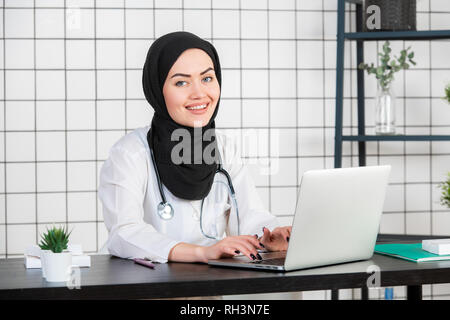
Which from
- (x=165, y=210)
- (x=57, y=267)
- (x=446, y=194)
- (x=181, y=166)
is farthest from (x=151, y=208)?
(x=446, y=194)

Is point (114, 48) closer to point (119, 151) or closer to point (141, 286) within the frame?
point (119, 151)

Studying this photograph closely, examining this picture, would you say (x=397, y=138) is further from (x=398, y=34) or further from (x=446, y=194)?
(x=398, y=34)

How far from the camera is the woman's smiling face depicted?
2.19 m

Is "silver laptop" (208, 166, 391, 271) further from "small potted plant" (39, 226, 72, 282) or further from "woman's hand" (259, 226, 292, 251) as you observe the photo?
"small potted plant" (39, 226, 72, 282)

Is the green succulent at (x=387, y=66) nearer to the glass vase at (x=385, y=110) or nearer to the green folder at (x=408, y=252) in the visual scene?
the glass vase at (x=385, y=110)

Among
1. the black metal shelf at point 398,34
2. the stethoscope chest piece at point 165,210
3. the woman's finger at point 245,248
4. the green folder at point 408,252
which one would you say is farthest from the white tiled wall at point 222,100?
the woman's finger at point 245,248

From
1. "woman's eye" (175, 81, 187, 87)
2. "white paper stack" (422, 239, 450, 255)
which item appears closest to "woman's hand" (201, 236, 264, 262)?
"white paper stack" (422, 239, 450, 255)

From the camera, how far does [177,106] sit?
2.20m

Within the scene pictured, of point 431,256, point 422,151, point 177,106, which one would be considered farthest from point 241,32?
point 431,256

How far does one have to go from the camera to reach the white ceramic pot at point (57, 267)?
1.57m

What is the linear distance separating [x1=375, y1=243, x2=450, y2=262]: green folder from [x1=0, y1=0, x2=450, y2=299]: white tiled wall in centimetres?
153

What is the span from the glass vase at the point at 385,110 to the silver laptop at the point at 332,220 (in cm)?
160

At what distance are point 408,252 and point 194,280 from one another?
670 mm

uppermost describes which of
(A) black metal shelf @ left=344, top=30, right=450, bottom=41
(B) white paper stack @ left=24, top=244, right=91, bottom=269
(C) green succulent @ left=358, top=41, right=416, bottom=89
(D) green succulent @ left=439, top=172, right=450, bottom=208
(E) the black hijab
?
(A) black metal shelf @ left=344, top=30, right=450, bottom=41
